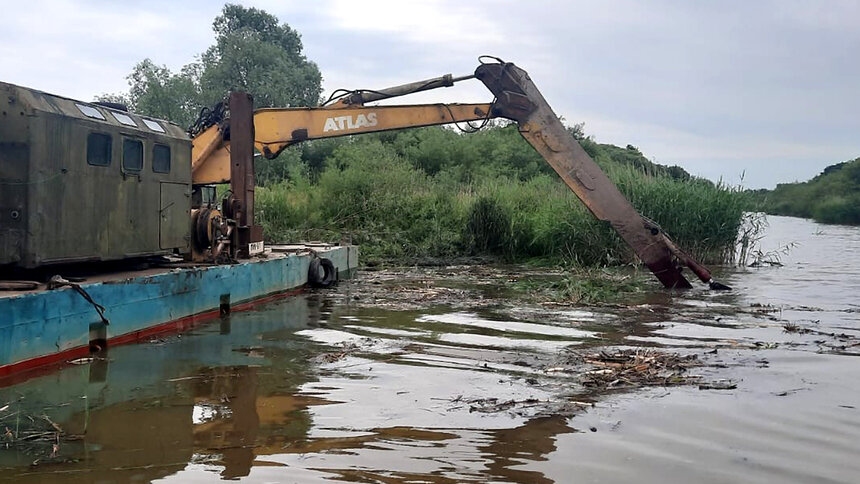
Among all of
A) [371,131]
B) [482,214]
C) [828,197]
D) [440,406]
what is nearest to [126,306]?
[440,406]

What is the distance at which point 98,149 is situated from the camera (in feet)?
28.5

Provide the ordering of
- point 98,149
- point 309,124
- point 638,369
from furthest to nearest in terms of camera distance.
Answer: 1. point 309,124
2. point 98,149
3. point 638,369

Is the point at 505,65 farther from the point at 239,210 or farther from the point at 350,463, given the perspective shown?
the point at 350,463

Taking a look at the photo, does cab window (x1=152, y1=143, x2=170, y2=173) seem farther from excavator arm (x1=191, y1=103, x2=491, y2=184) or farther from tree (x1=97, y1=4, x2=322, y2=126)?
tree (x1=97, y1=4, x2=322, y2=126)

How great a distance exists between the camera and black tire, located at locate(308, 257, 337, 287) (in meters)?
14.2

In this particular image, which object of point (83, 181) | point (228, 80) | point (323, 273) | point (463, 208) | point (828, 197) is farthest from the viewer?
point (828, 197)

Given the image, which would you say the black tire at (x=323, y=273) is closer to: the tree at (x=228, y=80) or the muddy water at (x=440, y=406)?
the muddy water at (x=440, y=406)

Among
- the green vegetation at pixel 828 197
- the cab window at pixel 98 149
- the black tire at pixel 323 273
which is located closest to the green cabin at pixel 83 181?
the cab window at pixel 98 149

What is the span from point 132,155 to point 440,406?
17.7ft

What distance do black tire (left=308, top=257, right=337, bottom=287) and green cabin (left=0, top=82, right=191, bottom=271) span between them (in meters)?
3.86

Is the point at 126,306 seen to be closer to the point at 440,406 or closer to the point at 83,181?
the point at 83,181

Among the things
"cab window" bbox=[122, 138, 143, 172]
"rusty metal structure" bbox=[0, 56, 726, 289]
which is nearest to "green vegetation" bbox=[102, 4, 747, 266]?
"rusty metal structure" bbox=[0, 56, 726, 289]

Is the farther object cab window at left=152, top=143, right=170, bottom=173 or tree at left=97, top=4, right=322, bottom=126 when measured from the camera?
tree at left=97, top=4, right=322, bottom=126

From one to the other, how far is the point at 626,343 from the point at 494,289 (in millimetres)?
5676
